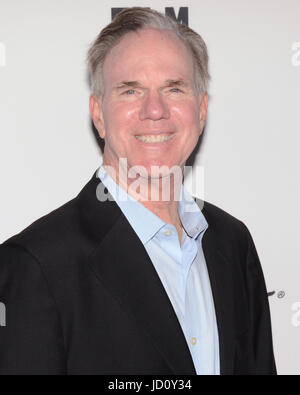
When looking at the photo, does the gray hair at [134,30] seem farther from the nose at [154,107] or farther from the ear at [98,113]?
the nose at [154,107]

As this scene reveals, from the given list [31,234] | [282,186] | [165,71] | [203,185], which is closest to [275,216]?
[282,186]

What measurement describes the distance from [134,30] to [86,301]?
769 millimetres

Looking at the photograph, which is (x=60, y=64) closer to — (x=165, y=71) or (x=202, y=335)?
(x=165, y=71)

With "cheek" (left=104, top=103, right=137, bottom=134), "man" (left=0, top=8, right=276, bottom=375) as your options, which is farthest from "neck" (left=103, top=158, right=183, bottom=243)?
"cheek" (left=104, top=103, right=137, bottom=134)

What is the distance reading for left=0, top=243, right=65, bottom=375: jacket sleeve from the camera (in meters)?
1.40

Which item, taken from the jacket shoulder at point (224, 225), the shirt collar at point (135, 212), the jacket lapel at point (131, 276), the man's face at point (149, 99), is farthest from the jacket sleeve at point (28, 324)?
the jacket shoulder at point (224, 225)

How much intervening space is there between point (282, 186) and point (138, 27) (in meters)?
0.95

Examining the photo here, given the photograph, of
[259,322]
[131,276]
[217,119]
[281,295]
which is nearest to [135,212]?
[131,276]

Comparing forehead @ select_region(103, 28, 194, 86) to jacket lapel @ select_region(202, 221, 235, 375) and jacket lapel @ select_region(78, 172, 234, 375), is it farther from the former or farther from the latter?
jacket lapel @ select_region(202, 221, 235, 375)

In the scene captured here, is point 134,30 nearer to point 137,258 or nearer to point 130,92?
point 130,92

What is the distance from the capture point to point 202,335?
1625 mm

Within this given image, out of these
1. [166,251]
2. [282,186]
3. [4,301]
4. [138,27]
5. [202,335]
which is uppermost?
[138,27]

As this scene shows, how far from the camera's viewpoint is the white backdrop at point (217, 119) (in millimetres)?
2047

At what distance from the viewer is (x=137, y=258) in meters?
1.54
